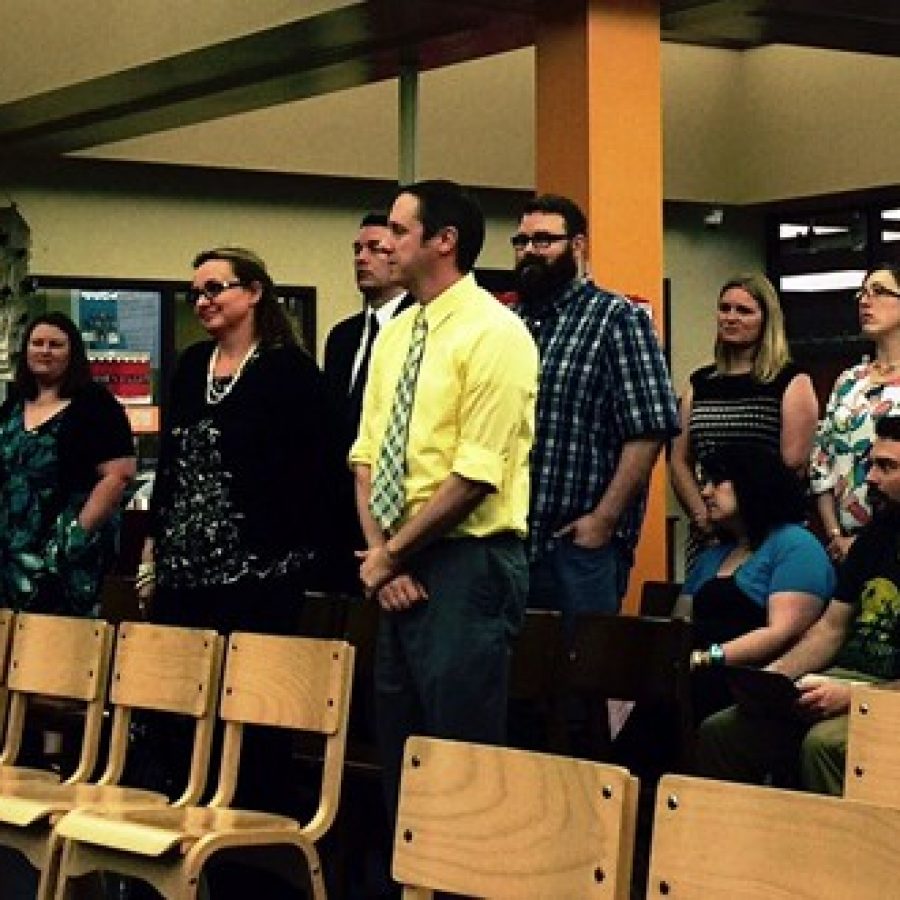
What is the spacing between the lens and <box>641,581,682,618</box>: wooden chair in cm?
634

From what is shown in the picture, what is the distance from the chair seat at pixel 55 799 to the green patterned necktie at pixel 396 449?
0.88 metres

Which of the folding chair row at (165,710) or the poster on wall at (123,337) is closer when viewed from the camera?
the folding chair row at (165,710)

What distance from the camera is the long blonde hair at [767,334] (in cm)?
633

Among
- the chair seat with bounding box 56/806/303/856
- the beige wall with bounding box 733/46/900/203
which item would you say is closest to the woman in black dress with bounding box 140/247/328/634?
the chair seat with bounding box 56/806/303/856

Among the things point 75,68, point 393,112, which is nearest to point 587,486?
point 75,68

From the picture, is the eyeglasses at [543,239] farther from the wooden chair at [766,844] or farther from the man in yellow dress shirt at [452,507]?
the wooden chair at [766,844]

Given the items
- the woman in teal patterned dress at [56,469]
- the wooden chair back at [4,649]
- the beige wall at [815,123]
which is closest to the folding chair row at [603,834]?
the wooden chair back at [4,649]

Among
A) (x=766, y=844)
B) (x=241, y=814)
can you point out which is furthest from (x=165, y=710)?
(x=766, y=844)

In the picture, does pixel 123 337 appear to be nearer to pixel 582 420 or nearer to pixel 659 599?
pixel 659 599

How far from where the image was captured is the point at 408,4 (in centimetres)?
823

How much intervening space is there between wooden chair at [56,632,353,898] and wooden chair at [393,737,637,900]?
119 centimetres

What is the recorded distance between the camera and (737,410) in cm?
638

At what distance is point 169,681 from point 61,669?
1.51 ft

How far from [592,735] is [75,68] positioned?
5816mm
